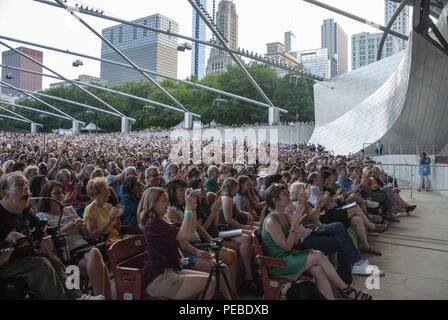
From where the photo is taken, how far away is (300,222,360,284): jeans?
3537 millimetres

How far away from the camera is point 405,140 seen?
68.3 feet

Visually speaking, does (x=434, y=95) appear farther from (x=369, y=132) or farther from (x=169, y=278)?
(x=169, y=278)

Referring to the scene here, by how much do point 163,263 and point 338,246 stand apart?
1.98 meters

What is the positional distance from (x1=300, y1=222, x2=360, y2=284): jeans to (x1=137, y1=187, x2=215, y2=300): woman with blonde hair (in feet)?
4.40

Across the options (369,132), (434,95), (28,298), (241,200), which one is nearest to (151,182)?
(241,200)

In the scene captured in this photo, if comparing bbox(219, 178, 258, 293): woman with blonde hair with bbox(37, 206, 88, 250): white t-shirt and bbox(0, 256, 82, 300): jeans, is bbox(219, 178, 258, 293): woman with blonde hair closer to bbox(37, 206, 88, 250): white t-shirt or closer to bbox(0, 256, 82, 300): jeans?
bbox(37, 206, 88, 250): white t-shirt

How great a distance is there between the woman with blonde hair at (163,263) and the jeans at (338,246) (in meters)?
1.34

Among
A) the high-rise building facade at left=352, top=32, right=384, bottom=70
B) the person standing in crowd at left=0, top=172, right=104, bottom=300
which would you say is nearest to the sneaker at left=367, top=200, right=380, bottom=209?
the person standing in crowd at left=0, top=172, right=104, bottom=300

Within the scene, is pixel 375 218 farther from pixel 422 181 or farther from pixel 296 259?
pixel 422 181

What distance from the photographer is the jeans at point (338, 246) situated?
3537mm

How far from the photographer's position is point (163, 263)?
269cm

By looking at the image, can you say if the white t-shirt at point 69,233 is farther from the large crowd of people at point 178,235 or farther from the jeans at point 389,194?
the jeans at point 389,194

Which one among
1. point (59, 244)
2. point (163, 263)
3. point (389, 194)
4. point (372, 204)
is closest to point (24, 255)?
point (59, 244)

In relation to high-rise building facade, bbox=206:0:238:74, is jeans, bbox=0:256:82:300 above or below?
below
